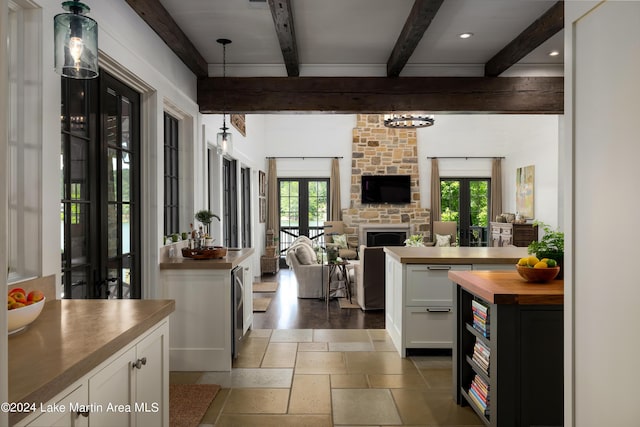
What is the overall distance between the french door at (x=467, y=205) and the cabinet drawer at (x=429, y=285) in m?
6.80

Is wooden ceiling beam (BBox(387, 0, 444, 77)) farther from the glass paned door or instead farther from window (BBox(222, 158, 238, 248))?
window (BBox(222, 158, 238, 248))

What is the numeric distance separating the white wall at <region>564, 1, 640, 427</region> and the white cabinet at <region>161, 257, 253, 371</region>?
2.56 meters

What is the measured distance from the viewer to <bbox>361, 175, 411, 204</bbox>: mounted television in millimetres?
10352

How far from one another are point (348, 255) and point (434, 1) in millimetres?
7000

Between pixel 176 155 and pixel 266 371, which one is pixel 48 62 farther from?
pixel 266 371

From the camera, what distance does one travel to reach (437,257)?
155 inches

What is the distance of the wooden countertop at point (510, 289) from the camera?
2273 millimetres

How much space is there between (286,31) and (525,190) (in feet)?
25.0

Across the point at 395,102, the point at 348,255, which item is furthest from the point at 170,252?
the point at 348,255

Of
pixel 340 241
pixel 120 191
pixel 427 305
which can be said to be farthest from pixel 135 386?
pixel 340 241

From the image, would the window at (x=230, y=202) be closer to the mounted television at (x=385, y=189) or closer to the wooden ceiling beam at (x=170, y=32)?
the wooden ceiling beam at (x=170, y=32)

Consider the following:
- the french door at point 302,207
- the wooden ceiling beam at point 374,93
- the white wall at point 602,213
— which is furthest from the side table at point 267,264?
the white wall at point 602,213

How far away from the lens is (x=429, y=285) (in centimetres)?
394

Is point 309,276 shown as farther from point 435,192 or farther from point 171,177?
point 435,192
